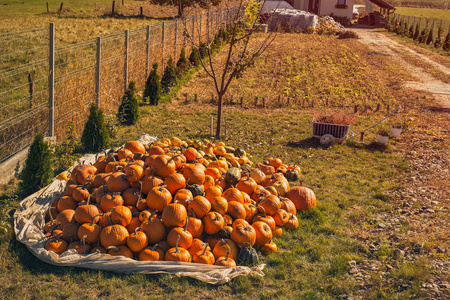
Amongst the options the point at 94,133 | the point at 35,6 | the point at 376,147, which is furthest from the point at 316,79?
the point at 35,6

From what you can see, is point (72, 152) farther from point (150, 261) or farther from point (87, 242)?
point (150, 261)

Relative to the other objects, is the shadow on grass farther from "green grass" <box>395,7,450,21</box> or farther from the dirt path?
"green grass" <box>395,7,450,21</box>

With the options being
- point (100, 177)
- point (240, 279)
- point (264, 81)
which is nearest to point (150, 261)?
point (240, 279)

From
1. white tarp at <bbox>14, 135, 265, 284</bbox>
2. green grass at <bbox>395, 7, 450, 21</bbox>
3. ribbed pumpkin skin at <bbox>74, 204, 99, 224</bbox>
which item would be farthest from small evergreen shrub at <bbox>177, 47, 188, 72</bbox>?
green grass at <bbox>395, 7, 450, 21</bbox>

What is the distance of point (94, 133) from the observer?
891 cm

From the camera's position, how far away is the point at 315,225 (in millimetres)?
6559

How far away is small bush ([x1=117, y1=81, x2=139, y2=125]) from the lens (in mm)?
11055

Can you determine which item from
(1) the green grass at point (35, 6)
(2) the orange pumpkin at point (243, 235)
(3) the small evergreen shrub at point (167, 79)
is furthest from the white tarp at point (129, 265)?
(1) the green grass at point (35, 6)

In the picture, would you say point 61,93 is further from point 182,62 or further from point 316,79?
point 316,79

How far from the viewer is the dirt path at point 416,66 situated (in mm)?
16947

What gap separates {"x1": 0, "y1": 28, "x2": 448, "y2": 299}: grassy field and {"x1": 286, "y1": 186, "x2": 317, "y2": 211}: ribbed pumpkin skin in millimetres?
139

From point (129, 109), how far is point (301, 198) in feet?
18.4

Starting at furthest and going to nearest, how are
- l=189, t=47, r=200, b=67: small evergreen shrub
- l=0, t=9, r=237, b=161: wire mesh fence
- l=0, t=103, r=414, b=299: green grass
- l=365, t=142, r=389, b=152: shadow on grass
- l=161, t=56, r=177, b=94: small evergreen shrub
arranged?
l=189, t=47, r=200, b=67: small evergreen shrub < l=161, t=56, r=177, b=94: small evergreen shrub < l=365, t=142, r=389, b=152: shadow on grass < l=0, t=9, r=237, b=161: wire mesh fence < l=0, t=103, r=414, b=299: green grass

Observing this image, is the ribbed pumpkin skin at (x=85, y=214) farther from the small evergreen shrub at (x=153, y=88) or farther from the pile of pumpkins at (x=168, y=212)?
the small evergreen shrub at (x=153, y=88)
